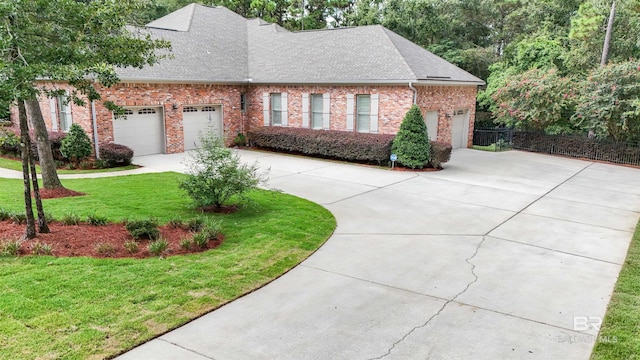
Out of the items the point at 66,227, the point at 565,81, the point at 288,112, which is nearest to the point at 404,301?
the point at 66,227

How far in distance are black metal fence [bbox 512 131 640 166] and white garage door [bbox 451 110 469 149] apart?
235cm

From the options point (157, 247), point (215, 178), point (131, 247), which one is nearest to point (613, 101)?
point (215, 178)

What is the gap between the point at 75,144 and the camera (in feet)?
49.5

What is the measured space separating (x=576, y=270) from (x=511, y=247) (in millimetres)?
1183

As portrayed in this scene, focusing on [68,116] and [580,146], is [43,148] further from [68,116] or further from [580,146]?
[580,146]

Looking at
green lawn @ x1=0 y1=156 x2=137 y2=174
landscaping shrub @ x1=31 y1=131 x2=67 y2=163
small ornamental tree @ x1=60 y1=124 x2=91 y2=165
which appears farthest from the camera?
landscaping shrub @ x1=31 y1=131 x2=67 y2=163

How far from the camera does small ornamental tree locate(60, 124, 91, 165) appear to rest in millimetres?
15086

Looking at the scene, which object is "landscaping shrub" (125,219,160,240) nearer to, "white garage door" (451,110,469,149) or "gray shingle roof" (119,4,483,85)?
"gray shingle roof" (119,4,483,85)

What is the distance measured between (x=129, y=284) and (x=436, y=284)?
159 inches

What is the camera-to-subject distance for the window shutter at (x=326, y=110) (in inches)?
752

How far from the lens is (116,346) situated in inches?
181

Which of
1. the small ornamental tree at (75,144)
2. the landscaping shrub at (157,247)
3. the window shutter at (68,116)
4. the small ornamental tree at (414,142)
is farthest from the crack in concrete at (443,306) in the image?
the window shutter at (68,116)

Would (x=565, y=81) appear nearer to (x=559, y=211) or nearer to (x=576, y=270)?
(x=559, y=211)

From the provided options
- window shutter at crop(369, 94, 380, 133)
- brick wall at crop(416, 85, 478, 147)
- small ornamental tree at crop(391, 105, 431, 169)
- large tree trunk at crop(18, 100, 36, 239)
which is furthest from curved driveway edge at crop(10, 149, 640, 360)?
brick wall at crop(416, 85, 478, 147)
